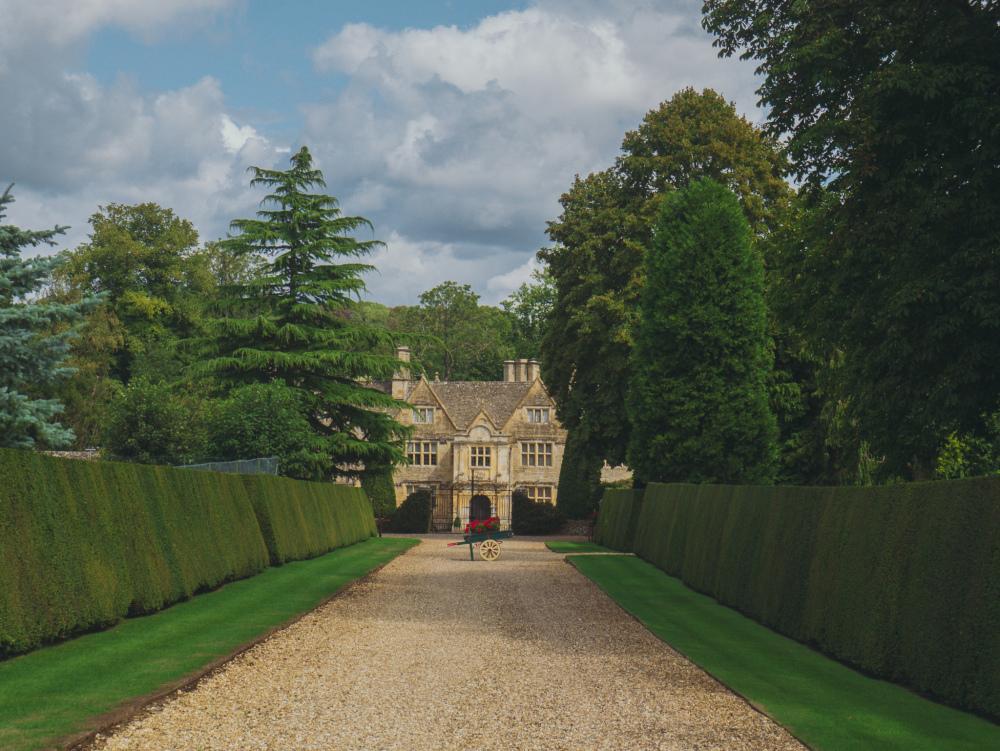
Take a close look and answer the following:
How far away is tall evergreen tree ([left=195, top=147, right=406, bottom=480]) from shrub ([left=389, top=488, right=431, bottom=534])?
11.1 metres

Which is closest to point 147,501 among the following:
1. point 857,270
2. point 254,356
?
point 857,270

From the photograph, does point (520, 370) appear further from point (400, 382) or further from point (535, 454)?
point (400, 382)

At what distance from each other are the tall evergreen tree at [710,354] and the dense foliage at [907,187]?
10.8 metres

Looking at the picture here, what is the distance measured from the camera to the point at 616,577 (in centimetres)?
1873

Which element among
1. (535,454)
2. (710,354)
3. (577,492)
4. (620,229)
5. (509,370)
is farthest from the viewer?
(509,370)

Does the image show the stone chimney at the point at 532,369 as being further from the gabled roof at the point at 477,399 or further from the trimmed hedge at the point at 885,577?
the trimmed hedge at the point at 885,577

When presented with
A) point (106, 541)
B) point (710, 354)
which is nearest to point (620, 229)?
point (710, 354)

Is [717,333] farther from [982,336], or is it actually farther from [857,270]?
[982,336]

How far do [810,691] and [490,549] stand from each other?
16.9 m

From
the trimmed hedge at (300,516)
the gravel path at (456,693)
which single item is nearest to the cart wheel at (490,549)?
the trimmed hedge at (300,516)

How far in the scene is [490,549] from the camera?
80.4ft

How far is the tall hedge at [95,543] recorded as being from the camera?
911 cm

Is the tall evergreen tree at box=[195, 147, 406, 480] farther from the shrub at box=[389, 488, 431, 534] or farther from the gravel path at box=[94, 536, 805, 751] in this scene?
the gravel path at box=[94, 536, 805, 751]

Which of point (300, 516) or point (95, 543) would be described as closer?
point (95, 543)
